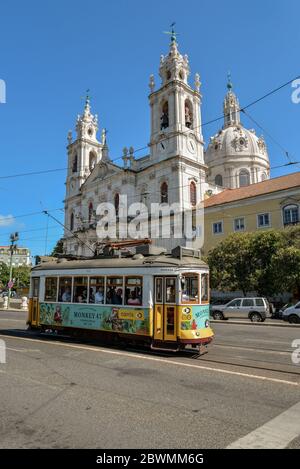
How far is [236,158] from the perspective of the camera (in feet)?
220

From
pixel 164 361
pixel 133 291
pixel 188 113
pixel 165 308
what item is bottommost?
pixel 164 361

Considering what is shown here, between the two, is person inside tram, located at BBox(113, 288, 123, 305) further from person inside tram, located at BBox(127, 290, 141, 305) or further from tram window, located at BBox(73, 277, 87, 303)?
tram window, located at BBox(73, 277, 87, 303)

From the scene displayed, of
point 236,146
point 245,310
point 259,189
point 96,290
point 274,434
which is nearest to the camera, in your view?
point 274,434

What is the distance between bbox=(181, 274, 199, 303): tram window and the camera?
1131 cm

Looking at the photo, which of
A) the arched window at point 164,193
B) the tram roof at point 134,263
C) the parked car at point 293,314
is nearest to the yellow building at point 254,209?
the arched window at point 164,193

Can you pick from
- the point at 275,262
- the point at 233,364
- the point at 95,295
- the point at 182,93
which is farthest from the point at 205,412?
the point at 182,93

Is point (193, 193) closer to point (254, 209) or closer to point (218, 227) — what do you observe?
point (218, 227)

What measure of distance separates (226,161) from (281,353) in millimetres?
58606

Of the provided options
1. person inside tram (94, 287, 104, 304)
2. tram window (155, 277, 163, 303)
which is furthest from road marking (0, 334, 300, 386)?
tram window (155, 277, 163, 303)

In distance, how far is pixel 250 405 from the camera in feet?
20.6

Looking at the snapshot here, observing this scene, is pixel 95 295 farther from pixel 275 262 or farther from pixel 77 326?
pixel 275 262

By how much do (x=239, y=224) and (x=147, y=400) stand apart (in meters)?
34.5

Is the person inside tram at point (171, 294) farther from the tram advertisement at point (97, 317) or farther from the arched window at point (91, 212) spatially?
the arched window at point (91, 212)

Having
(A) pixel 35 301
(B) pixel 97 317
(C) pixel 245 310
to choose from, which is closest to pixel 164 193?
(C) pixel 245 310
